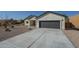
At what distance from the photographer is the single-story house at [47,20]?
5.16 m

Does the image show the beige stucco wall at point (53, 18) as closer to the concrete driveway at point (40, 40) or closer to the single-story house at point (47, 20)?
the single-story house at point (47, 20)

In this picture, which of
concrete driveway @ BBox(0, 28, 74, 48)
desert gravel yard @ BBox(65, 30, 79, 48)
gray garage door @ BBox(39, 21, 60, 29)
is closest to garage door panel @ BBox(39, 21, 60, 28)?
gray garage door @ BBox(39, 21, 60, 29)

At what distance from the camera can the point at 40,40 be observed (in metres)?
5.06

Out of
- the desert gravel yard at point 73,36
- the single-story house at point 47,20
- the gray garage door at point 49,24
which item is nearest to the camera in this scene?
the desert gravel yard at point 73,36

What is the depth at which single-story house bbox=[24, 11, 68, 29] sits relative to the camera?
516cm

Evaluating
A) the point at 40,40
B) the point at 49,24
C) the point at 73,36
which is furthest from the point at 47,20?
the point at 73,36

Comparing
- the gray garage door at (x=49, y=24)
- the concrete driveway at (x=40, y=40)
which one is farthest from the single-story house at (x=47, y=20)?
the concrete driveway at (x=40, y=40)

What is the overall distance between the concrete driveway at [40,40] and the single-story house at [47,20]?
0.21 meters

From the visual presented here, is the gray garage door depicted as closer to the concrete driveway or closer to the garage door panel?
the garage door panel
